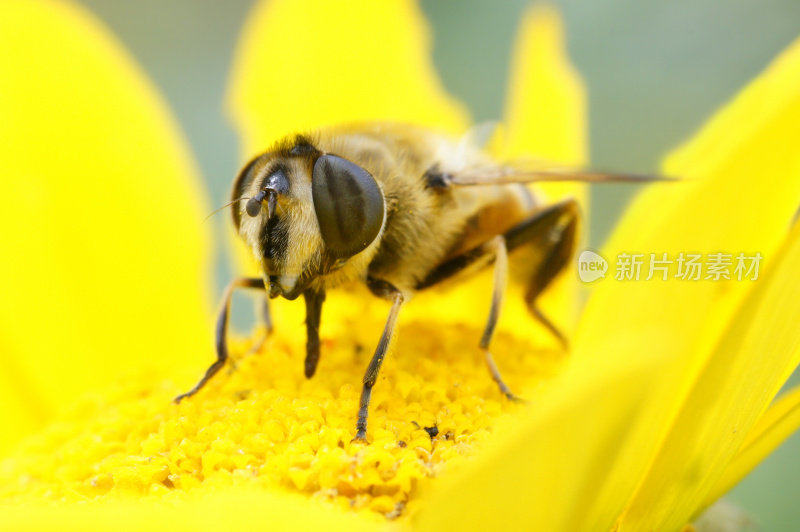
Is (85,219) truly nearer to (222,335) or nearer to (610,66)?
(222,335)

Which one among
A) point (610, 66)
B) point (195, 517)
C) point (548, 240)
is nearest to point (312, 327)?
point (548, 240)

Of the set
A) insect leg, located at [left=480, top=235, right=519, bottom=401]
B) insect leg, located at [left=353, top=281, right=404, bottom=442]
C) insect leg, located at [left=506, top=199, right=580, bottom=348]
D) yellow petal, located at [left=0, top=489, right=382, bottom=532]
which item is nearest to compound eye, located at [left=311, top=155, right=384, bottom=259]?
insect leg, located at [left=353, top=281, right=404, bottom=442]

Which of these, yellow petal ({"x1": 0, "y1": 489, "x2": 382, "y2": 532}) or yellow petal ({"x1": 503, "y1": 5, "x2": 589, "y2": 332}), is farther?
yellow petal ({"x1": 503, "y1": 5, "x2": 589, "y2": 332})

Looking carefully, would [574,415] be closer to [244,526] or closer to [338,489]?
[244,526]

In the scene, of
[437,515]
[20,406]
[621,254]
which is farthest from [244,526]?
[20,406]

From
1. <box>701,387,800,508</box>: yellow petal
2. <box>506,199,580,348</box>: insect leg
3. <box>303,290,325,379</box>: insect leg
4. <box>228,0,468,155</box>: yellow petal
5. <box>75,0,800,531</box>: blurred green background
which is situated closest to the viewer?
<box>701,387,800,508</box>: yellow petal

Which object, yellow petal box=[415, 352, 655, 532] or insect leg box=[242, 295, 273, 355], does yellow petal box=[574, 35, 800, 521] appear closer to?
yellow petal box=[415, 352, 655, 532]
